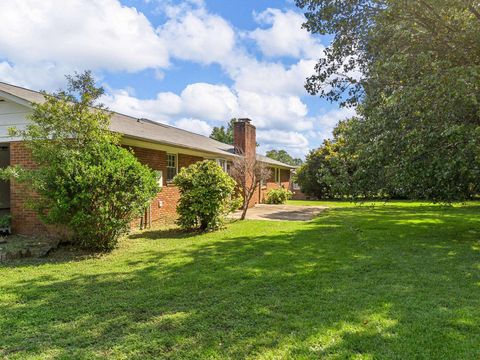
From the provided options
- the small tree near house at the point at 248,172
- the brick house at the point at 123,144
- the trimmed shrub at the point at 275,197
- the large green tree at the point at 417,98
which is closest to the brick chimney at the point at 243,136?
the brick house at the point at 123,144

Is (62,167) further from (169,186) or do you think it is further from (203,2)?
(203,2)

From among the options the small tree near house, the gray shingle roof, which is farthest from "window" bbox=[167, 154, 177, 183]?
the small tree near house

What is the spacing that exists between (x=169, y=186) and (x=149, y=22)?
19.6 feet

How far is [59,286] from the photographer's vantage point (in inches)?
210

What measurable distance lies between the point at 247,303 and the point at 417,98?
462 centimetres

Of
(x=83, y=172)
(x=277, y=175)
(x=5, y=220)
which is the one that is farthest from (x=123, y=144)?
(x=277, y=175)

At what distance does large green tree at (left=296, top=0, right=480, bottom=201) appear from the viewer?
19.6 feet

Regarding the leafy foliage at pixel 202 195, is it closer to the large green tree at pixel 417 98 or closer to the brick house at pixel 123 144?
the brick house at pixel 123 144

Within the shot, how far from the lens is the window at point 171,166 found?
515 inches

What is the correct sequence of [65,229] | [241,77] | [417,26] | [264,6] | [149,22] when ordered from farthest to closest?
[241,77] → [264,6] → [149,22] → [65,229] → [417,26]

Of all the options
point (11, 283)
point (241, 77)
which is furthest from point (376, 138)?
point (241, 77)

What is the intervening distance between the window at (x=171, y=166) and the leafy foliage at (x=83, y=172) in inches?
186

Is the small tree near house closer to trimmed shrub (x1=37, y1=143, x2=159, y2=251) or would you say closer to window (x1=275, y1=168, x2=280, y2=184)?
trimmed shrub (x1=37, y1=143, x2=159, y2=251)

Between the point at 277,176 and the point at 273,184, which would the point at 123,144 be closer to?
the point at 273,184
